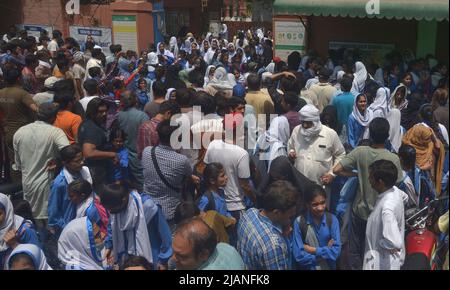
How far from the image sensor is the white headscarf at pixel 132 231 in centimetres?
364

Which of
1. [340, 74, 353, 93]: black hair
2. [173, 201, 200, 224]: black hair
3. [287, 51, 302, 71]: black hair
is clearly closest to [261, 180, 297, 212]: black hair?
[173, 201, 200, 224]: black hair

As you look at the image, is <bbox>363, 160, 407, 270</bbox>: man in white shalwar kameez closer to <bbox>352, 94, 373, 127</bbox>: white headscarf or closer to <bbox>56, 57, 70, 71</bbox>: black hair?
<bbox>352, 94, 373, 127</bbox>: white headscarf

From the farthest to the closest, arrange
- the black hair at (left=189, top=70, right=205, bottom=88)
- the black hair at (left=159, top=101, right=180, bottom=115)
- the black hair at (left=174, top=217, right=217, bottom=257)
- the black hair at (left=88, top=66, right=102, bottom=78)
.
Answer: the black hair at (left=88, top=66, right=102, bottom=78)
the black hair at (left=189, top=70, right=205, bottom=88)
the black hair at (left=159, top=101, right=180, bottom=115)
the black hair at (left=174, top=217, right=217, bottom=257)

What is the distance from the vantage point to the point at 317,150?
4836 mm

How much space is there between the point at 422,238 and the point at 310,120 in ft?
4.67

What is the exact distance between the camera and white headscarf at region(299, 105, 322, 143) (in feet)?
15.6

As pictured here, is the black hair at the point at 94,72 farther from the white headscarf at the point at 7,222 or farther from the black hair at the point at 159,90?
the white headscarf at the point at 7,222

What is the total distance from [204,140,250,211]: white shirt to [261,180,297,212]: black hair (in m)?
1.11

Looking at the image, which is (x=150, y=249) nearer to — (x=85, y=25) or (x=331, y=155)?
(x=331, y=155)

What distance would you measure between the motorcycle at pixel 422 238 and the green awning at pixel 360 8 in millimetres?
5585

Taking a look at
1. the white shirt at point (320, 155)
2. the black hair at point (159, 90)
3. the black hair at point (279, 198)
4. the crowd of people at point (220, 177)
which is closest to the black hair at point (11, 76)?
the crowd of people at point (220, 177)

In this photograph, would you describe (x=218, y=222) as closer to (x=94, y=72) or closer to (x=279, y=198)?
(x=279, y=198)

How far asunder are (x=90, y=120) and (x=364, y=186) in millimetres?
2537
